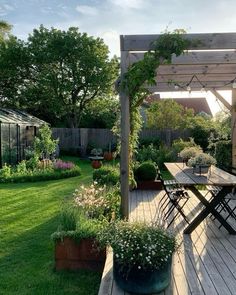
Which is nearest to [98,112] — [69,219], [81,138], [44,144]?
[81,138]

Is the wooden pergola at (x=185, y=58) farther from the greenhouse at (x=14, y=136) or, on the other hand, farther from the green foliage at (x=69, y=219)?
the greenhouse at (x=14, y=136)

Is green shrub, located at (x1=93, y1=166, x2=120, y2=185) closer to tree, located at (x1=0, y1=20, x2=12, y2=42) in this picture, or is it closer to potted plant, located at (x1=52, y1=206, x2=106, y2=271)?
potted plant, located at (x1=52, y1=206, x2=106, y2=271)

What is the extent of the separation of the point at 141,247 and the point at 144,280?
0.96ft

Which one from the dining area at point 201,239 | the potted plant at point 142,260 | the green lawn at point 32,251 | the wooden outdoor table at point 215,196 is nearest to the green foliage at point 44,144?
the green lawn at point 32,251

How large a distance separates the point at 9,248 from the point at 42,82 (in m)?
18.4

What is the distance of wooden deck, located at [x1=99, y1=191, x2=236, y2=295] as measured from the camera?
344 cm

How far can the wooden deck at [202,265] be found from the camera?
3.44 metres

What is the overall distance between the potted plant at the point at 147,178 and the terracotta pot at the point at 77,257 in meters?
5.12

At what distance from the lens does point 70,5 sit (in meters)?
6.93

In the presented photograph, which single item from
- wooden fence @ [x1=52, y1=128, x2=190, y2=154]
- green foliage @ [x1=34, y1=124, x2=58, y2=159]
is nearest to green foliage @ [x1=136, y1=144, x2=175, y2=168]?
green foliage @ [x1=34, y1=124, x2=58, y2=159]

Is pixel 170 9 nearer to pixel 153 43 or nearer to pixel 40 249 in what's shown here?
pixel 153 43

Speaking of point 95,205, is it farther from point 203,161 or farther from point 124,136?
point 203,161

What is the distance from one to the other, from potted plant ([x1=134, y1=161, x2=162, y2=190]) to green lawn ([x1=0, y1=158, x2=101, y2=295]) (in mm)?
1979

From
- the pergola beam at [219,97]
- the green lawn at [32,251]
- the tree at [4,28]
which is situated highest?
the tree at [4,28]
